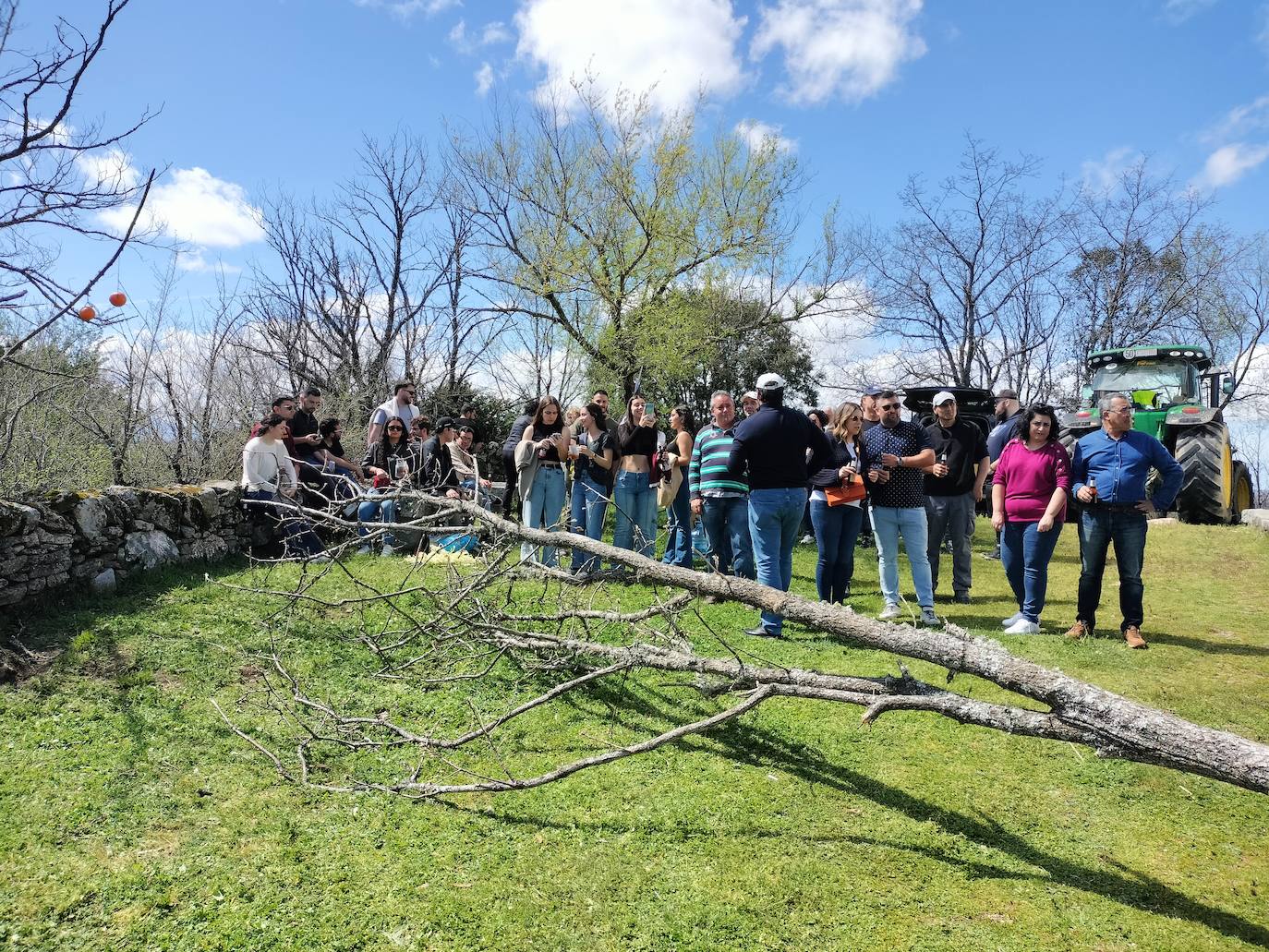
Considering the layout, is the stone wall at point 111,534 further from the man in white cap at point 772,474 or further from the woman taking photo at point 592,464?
the man in white cap at point 772,474

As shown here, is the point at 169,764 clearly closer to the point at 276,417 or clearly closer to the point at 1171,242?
the point at 276,417

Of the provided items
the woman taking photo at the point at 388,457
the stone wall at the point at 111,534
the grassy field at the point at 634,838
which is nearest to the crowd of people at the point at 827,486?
the woman taking photo at the point at 388,457

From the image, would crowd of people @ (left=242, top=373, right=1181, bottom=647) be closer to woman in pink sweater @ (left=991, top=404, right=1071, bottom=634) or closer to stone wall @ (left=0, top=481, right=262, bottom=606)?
woman in pink sweater @ (left=991, top=404, right=1071, bottom=634)

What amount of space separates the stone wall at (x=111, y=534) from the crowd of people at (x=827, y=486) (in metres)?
0.60

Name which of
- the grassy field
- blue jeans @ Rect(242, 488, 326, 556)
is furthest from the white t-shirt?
the grassy field

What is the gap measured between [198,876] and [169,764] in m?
1.01

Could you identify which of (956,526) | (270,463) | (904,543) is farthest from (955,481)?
(270,463)

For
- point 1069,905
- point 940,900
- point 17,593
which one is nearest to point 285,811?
point 940,900

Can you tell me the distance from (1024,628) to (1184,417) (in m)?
7.33

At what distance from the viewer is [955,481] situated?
6.91 m

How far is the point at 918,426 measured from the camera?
245 inches

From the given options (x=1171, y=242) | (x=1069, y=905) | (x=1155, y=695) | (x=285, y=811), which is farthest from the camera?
(x=1171, y=242)

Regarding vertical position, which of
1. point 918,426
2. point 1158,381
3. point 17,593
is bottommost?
point 17,593

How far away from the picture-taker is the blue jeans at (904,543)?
19.6 ft
